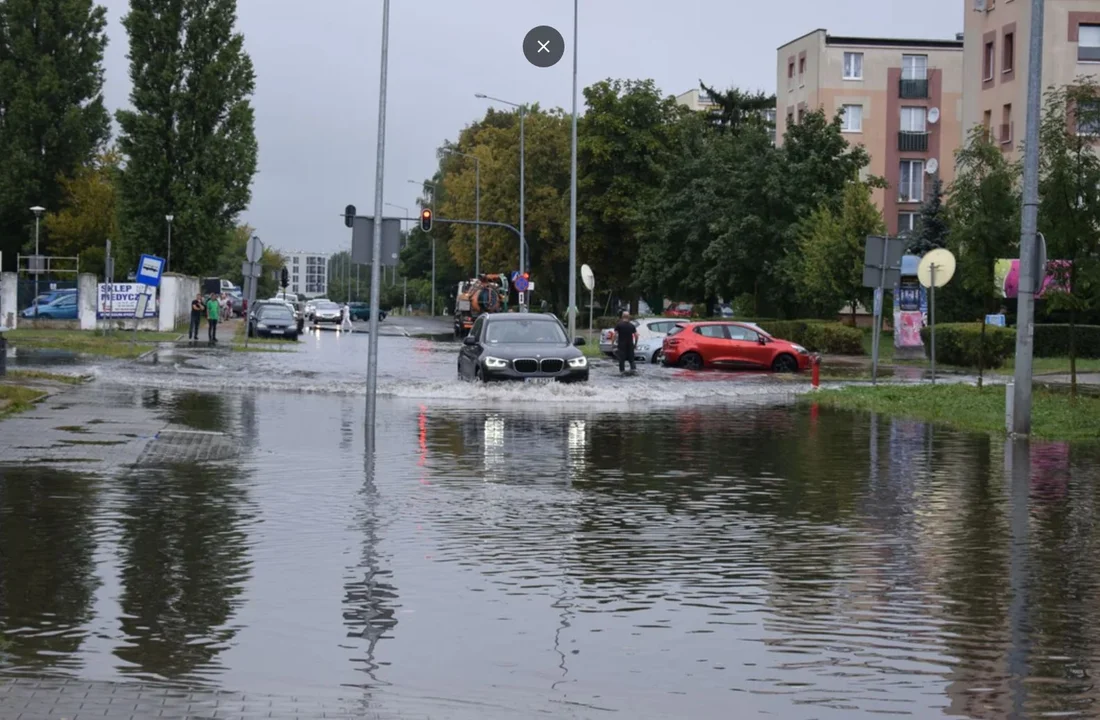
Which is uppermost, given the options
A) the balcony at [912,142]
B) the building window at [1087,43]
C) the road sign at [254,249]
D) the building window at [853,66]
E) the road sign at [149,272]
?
the building window at [853,66]

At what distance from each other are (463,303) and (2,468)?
61.3m

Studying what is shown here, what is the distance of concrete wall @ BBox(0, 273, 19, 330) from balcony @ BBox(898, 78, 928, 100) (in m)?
48.3

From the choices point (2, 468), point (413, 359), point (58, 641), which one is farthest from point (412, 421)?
point (413, 359)

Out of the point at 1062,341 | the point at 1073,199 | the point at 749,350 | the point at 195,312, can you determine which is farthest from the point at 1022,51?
the point at 1073,199

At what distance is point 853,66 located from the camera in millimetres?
87000

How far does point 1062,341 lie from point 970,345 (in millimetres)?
4291

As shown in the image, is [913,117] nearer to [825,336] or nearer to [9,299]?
[825,336]

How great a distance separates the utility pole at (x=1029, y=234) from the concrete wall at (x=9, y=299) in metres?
Answer: 45.1

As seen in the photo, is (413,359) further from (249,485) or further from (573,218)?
(249,485)

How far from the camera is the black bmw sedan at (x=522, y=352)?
98.2 ft

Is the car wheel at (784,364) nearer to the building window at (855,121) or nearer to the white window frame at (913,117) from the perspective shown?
the building window at (855,121)

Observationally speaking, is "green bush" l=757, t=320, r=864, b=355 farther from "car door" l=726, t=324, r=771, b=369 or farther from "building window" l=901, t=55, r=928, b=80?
"building window" l=901, t=55, r=928, b=80

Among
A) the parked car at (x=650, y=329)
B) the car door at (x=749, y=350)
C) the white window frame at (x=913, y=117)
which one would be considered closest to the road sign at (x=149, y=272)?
the parked car at (x=650, y=329)

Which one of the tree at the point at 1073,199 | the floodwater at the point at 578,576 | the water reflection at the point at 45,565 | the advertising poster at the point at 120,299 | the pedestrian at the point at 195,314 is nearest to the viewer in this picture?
the floodwater at the point at 578,576
